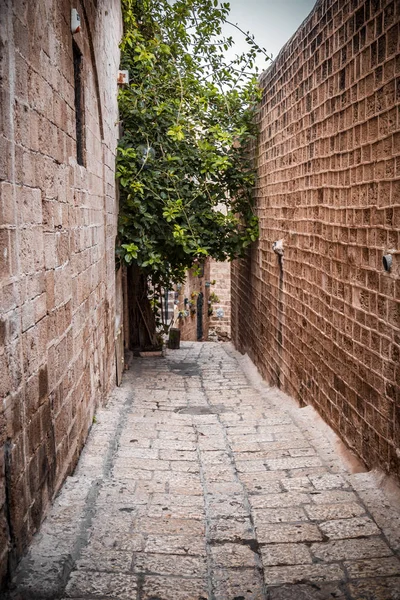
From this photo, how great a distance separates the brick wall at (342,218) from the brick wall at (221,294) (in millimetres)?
14313

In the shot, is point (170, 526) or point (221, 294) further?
point (221, 294)

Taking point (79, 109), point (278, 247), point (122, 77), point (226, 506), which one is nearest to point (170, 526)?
point (226, 506)

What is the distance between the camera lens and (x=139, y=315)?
10.8m

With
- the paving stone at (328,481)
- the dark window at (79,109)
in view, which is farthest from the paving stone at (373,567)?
the dark window at (79,109)

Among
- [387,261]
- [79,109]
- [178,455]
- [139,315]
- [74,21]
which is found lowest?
[178,455]

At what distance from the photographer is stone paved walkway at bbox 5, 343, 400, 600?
100 inches

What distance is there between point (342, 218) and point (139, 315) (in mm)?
6705

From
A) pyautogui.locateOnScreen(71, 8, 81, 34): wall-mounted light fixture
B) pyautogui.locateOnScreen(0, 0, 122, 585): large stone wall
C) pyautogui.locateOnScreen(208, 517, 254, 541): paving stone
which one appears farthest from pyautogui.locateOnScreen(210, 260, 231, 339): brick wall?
pyautogui.locateOnScreen(208, 517, 254, 541): paving stone

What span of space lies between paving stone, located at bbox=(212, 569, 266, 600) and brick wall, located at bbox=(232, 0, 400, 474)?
1220 millimetres

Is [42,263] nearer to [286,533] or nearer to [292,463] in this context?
[286,533]

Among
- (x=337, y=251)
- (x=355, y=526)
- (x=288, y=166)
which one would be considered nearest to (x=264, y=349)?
(x=288, y=166)

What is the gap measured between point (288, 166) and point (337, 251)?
7.34 feet

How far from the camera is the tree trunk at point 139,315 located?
10531 mm

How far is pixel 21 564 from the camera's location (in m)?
2.54
